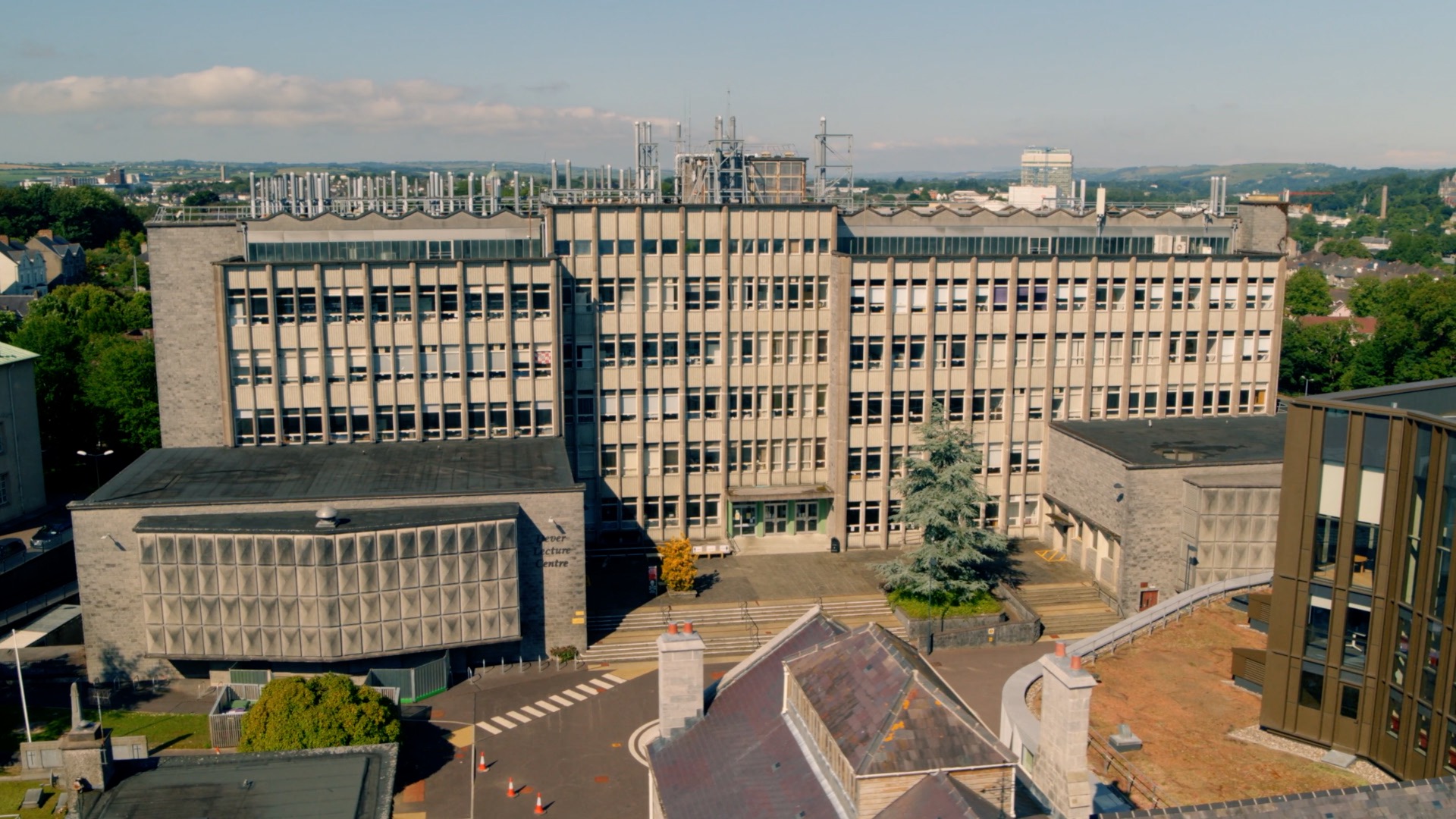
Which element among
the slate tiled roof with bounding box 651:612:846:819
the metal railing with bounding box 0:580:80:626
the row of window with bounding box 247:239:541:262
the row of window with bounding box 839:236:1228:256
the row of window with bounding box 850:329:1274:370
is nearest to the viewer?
the slate tiled roof with bounding box 651:612:846:819

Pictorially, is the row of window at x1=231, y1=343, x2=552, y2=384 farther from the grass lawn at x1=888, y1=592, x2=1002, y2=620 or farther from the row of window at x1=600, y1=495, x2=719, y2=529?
the grass lawn at x1=888, y1=592, x2=1002, y2=620

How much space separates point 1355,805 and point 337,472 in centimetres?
4423

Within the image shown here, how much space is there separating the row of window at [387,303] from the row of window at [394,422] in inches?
179

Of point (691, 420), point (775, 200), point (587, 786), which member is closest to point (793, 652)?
point (587, 786)

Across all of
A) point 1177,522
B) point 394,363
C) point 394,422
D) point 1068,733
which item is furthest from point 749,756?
point 394,363

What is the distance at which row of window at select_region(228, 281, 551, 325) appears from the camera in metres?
59.5

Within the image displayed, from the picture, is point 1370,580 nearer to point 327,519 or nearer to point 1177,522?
point 1177,522

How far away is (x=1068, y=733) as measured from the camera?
26266 mm

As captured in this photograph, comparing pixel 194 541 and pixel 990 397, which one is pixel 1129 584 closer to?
pixel 990 397

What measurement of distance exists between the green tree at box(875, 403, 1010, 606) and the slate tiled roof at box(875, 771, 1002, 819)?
32658 millimetres

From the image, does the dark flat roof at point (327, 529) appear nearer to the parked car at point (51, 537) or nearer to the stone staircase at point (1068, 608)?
the parked car at point (51, 537)

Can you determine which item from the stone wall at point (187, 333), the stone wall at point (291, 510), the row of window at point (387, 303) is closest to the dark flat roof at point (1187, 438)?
the stone wall at point (291, 510)

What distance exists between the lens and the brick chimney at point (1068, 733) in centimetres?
2606

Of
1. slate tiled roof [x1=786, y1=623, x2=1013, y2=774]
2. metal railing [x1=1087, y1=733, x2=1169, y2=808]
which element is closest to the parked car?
slate tiled roof [x1=786, y1=623, x2=1013, y2=774]
